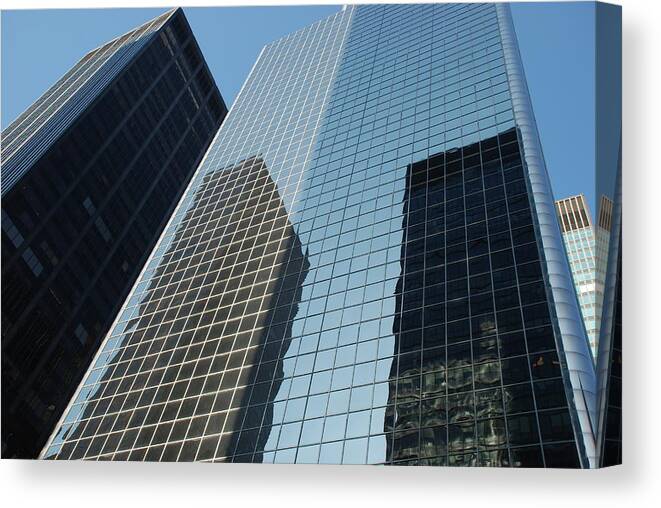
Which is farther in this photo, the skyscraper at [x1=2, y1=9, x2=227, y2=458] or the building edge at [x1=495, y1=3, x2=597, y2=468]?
the skyscraper at [x1=2, y1=9, x2=227, y2=458]

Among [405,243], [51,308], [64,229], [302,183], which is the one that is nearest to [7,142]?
[64,229]

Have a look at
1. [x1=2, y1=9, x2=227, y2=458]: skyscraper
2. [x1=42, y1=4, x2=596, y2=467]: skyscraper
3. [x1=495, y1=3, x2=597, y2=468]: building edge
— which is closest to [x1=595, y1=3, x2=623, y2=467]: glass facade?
[x1=495, y1=3, x2=597, y2=468]: building edge

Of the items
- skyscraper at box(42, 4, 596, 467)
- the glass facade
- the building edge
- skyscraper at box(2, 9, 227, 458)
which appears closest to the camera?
the glass facade

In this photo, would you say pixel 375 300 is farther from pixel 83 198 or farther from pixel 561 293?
pixel 83 198

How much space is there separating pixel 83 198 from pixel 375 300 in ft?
141

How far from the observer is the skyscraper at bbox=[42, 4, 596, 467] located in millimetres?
26078

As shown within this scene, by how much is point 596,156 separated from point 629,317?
5082mm

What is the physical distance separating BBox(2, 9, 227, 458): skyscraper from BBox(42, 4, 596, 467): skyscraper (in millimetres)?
7568

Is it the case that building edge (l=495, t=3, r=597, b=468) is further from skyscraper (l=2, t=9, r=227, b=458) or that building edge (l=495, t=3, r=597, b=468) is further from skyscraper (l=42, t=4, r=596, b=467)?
skyscraper (l=2, t=9, r=227, b=458)

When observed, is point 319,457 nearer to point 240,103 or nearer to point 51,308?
point 51,308

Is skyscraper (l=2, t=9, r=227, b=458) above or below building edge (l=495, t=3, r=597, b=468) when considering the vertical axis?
below

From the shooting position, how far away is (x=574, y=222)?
101 meters

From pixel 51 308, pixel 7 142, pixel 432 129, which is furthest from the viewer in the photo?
pixel 7 142

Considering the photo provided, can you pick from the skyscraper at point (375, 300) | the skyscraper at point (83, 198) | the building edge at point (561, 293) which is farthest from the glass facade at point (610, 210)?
the skyscraper at point (83, 198)
